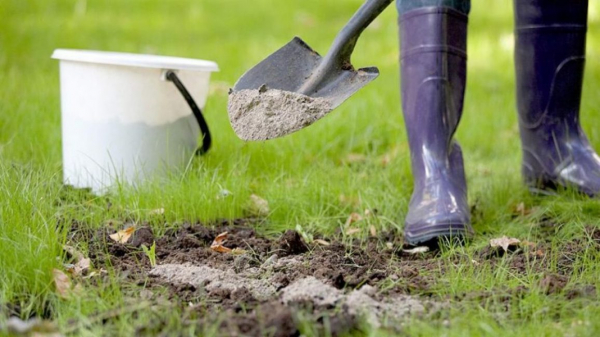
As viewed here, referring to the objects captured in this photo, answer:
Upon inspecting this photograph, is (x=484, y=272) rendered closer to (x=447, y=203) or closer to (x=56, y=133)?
(x=447, y=203)

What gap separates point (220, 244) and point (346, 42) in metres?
0.66

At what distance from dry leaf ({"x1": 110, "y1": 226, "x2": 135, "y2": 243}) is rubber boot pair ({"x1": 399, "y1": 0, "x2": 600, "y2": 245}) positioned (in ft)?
2.62

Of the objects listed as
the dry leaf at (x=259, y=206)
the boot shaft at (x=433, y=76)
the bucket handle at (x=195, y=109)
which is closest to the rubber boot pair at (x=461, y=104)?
the boot shaft at (x=433, y=76)

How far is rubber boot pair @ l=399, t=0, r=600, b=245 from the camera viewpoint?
Answer: 218 cm

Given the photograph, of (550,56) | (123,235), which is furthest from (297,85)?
(550,56)

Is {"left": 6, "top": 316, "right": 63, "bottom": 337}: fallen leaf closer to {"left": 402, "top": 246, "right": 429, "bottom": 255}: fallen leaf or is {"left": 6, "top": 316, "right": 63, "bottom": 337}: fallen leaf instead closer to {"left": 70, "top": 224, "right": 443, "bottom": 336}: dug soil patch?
{"left": 70, "top": 224, "right": 443, "bottom": 336}: dug soil patch

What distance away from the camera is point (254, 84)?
7.15ft

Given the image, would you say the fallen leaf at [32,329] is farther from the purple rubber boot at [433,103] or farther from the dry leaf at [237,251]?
the purple rubber boot at [433,103]

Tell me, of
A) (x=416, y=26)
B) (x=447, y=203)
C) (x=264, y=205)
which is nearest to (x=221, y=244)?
(x=264, y=205)

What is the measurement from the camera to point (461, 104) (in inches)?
90.4

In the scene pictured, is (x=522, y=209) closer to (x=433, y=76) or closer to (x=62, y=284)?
(x=433, y=76)

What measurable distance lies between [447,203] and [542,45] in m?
0.73

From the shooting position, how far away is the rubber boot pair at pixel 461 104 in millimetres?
2180

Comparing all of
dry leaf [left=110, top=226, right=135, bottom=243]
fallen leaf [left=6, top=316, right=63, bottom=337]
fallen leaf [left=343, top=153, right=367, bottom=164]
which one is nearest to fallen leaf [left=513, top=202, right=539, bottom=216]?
fallen leaf [left=343, top=153, right=367, bottom=164]
